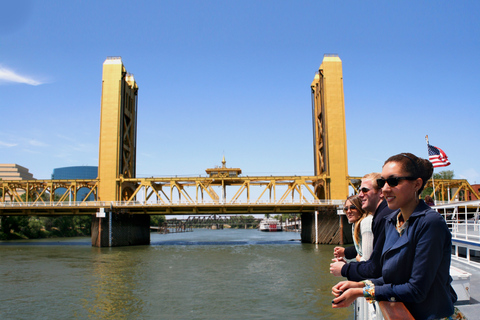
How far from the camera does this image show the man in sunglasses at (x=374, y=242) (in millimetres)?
3135

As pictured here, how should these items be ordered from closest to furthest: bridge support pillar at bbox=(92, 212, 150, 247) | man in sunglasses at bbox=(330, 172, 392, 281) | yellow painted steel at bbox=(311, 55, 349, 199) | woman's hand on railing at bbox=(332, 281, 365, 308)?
woman's hand on railing at bbox=(332, 281, 365, 308), man in sunglasses at bbox=(330, 172, 392, 281), bridge support pillar at bbox=(92, 212, 150, 247), yellow painted steel at bbox=(311, 55, 349, 199)

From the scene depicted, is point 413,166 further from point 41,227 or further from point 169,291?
point 41,227

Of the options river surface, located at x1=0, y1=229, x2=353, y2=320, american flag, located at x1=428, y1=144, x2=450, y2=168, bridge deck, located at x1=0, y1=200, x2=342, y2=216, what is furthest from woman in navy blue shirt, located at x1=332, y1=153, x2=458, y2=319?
bridge deck, located at x1=0, y1=200, x2=342, y2=216

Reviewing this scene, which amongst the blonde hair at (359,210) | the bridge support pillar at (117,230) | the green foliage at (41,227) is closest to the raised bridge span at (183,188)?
the bridge support pillar at (117,230)

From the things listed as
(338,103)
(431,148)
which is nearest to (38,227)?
(338,103)

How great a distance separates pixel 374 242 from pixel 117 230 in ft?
140

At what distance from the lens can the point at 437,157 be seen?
2197 cm

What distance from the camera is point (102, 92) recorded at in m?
45.8

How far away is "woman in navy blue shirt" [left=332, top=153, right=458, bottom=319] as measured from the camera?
2.47 meters

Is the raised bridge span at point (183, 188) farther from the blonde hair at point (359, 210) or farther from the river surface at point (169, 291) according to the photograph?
the blonde hair at point (359, 210)

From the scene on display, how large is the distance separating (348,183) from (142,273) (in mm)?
28174

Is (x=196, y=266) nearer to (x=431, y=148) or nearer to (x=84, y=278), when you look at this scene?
(x=84, y=278)

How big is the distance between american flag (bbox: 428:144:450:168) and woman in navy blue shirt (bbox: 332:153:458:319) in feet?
68.1

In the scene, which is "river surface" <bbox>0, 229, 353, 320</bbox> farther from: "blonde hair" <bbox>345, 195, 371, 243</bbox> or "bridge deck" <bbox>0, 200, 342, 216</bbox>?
"bridge deck" <bbox>0, 200, 342, 216</bbox>
